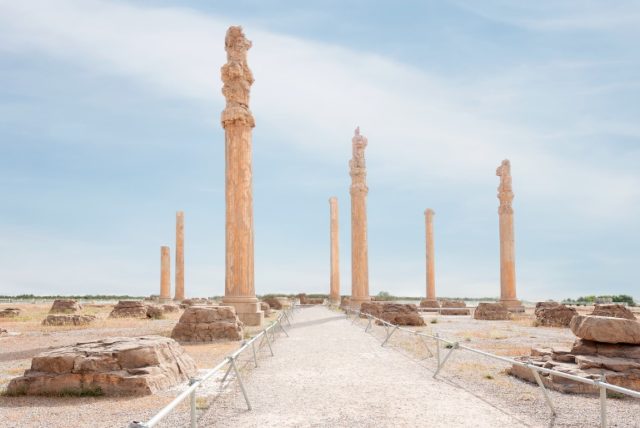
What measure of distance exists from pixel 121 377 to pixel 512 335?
14.5 meters

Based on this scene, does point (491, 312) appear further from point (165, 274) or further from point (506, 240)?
point (165, 274)

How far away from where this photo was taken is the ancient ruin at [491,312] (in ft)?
99.4

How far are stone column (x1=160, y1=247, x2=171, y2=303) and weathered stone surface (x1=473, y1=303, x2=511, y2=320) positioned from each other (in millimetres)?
27389

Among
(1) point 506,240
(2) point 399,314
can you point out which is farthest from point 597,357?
(1) point 506,240

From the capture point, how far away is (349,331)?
20.5m

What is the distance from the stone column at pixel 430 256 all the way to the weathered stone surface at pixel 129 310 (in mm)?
23313

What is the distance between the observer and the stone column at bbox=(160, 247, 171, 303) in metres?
49.0

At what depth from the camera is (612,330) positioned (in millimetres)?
10141

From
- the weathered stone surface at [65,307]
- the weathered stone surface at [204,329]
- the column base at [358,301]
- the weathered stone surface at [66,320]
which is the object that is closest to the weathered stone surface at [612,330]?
the weathered stone surface at [204,329]

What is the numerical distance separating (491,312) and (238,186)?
15.7 metres

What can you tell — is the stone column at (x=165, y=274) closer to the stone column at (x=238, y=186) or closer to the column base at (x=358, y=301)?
the column base at (x=358, y=301)

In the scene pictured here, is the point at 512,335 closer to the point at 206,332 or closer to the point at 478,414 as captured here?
the point at 206,332

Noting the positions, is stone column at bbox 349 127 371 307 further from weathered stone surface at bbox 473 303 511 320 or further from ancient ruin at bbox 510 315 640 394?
ancient ruin at bbox 510 315 640 394

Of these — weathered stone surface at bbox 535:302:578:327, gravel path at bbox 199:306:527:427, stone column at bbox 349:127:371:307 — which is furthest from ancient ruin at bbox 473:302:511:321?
gravel path at bbox 199:306:527:427
